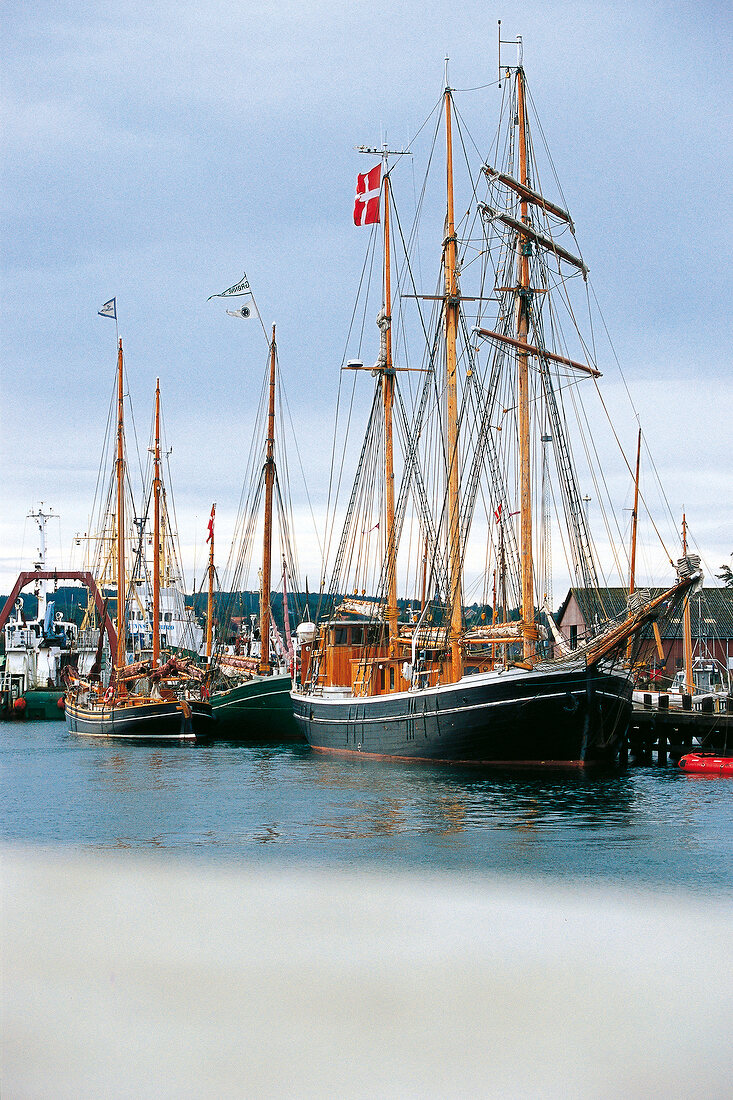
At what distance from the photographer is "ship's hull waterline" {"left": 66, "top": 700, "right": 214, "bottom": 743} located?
4562cm

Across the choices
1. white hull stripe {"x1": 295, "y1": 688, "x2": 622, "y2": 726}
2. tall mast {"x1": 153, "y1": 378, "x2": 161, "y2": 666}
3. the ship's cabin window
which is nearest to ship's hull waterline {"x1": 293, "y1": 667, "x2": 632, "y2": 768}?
white hull stripe {"x1": 295, "y1": 688, "x2": 622, "y2": 726}

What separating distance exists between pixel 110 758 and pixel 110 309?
2199 cm

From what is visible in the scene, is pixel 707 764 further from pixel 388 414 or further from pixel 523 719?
pixel 388 414

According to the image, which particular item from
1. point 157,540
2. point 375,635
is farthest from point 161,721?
point 375,635

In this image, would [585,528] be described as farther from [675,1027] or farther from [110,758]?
[675,1027]

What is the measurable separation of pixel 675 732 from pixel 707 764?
20.5 ft

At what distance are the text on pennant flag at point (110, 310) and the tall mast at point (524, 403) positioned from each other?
72.3ft

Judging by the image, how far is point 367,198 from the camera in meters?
34.7

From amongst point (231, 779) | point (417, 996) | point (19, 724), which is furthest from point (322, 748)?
point (19, 724)

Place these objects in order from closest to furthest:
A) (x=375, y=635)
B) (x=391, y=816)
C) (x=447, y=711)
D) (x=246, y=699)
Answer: (x=391, y=816) → (x=447, y=711) → (x=375, y=635) → (x=246, y=699)

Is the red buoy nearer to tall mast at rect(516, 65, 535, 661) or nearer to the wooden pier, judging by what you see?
the wooden pier

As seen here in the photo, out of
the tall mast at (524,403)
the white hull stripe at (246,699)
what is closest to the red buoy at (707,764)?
the tall mast at (524,403)

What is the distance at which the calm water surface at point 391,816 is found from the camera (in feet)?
51.9

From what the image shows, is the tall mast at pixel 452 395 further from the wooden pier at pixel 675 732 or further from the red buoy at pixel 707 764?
the wooden pier at pixel 675 732
